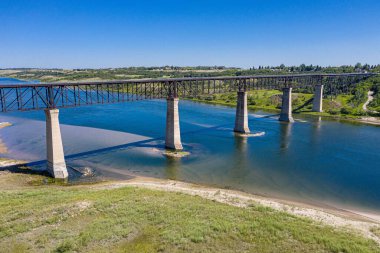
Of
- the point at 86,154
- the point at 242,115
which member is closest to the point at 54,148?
the point at 86,154

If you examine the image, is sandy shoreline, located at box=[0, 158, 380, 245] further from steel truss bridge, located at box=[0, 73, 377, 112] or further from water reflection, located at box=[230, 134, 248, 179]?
steel truss bridge, located at box=[0, 73, 377, 112]

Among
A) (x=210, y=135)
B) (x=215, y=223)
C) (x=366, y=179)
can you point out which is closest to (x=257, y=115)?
(x=210, y=135)

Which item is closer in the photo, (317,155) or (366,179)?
(366,179)

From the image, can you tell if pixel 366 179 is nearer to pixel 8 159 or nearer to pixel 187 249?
pixel 187 249

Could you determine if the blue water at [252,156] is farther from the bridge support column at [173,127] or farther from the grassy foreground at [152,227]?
the grassy foreground at [152,227]

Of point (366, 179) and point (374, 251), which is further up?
point (374, 251)


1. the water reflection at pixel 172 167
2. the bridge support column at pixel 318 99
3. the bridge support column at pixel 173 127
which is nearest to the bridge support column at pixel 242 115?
the bridge support column at pixel 173 127

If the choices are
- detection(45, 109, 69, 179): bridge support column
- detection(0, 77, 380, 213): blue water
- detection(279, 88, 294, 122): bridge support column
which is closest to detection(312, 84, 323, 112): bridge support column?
detection(0, 77, 380, 213): blue water
